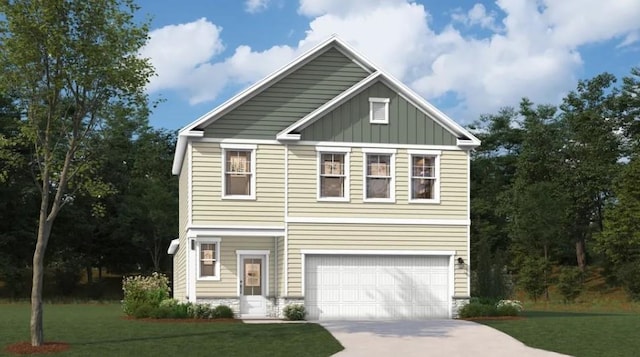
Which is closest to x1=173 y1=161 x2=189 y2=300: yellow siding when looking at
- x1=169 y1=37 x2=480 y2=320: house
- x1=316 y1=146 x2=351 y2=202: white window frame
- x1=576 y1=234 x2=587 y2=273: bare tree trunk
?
x1=169 y1=37 x2=480 y2=320: house

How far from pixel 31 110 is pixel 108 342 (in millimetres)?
5581

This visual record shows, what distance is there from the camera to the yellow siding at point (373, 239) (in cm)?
2541

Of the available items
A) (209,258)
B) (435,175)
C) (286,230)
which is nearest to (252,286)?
(209,258)

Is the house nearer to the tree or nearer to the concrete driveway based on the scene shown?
the concrete driveway

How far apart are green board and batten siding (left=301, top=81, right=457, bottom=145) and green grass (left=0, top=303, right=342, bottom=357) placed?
679 centimetres

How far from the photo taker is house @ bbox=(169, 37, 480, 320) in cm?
2542

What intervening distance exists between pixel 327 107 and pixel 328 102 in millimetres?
299

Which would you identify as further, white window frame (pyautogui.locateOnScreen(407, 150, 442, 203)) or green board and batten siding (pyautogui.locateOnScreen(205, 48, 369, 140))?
white window frame (pyautogui.locateOnScreen(407, 150, 442, 203))

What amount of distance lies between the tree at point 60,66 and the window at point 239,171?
6.91 metres

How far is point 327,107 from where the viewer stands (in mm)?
25828

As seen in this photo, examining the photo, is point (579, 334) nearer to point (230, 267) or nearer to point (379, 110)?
point (379, 110)

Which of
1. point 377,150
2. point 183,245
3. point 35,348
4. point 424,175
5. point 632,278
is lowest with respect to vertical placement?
point 632,278

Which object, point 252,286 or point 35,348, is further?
point 252,286

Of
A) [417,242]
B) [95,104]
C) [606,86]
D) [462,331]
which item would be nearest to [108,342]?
[95,104]
